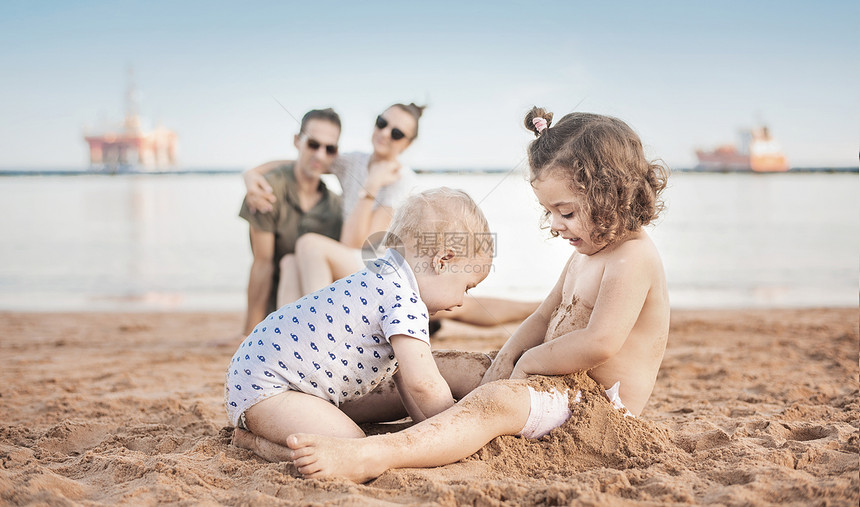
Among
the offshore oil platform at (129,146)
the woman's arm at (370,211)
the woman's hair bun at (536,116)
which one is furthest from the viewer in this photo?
the offshore oil platform at (129,146)

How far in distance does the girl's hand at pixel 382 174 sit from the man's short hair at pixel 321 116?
0.38 meters

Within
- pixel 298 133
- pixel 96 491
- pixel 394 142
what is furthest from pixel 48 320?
pixel 96 491

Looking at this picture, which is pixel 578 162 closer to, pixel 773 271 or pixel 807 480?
pixel 807 480

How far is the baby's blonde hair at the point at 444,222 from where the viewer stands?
2.01 m

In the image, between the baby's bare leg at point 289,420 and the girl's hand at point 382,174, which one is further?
the girl's hand at point 382,174

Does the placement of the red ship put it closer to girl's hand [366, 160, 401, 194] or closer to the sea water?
the sea water

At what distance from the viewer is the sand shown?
1.63 m

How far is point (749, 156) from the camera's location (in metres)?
33.1

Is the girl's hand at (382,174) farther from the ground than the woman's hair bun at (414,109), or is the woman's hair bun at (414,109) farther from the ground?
the woman's hair bun at (414,109)


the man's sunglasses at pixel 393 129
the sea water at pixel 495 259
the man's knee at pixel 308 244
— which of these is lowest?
the sea water at pixel 495 259

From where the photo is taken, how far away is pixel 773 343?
4.21 meters

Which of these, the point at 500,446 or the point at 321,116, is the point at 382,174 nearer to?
the point at 321,116

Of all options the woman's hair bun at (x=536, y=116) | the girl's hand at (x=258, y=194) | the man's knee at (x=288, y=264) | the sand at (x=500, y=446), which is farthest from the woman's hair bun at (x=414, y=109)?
the woman's hair bun at (x=536, y=116)

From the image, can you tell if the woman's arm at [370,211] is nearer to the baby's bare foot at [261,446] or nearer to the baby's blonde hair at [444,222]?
the baby's blonde hair at [444,222]
